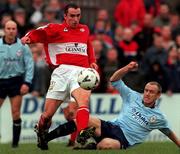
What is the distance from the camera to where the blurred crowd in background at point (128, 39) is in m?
20.2

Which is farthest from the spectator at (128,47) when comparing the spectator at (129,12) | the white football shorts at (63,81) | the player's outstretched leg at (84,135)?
the player's outstretched leg at (84,135)

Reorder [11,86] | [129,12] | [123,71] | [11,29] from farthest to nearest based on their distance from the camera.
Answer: [129,12], [11,86], [11,29], [123,71]

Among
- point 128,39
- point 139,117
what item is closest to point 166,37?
point 128,39

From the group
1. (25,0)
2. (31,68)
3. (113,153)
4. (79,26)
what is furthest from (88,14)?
(113,153)

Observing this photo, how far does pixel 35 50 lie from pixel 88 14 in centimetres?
511

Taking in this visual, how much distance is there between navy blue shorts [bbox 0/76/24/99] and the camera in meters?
15.6

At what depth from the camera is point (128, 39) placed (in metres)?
21.1

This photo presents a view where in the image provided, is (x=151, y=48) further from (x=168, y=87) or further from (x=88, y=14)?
(x=88, y=14)

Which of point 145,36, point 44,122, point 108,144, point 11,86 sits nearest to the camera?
point 108,144

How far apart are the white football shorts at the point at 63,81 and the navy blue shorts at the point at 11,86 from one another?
2.14 meters

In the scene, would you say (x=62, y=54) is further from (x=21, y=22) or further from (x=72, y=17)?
(x=21, y=22)

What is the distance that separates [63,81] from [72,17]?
1052mm

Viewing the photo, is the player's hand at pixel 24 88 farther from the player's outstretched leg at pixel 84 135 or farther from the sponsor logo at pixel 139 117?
the player's outstretched leg at pixel 84 135

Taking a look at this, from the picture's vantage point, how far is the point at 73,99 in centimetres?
1352
